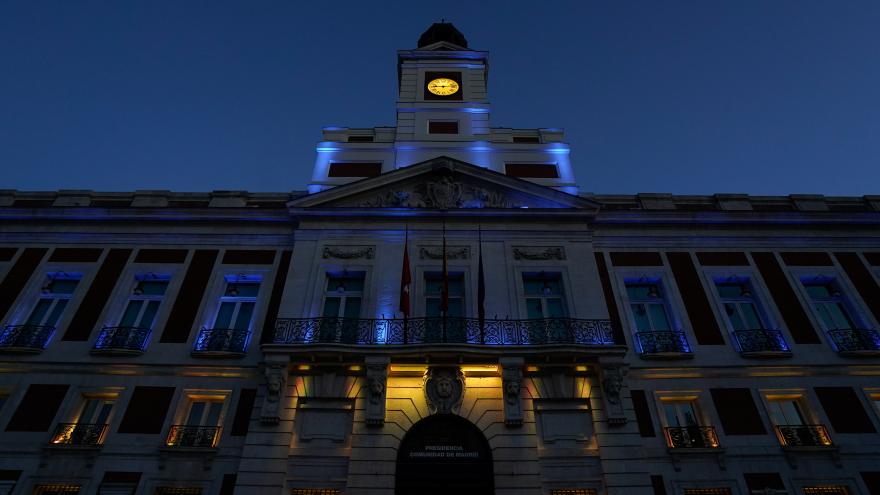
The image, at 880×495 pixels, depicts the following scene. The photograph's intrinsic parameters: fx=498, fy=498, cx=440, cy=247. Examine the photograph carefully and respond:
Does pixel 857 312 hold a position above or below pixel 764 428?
above

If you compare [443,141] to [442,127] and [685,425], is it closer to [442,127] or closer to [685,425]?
[442,127]

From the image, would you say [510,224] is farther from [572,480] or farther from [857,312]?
[857,312]

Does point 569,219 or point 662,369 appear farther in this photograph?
point 569,219

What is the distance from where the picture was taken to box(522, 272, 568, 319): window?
552 inches

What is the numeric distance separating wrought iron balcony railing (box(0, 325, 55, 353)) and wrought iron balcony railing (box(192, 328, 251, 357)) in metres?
4.14

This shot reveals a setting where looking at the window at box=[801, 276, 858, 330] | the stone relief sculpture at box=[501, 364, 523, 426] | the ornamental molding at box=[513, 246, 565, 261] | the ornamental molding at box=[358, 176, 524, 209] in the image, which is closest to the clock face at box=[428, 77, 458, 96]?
the ornamental molding at box=[358, 176, 524, 209]

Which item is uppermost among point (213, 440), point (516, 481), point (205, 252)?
point (205, 252)

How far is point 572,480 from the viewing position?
1125 centimetres

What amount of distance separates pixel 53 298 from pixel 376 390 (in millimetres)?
10382

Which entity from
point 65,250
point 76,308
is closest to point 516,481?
point 76,308

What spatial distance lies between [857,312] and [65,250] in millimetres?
23749

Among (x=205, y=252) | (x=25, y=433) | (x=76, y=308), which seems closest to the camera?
(x=25, y=433)

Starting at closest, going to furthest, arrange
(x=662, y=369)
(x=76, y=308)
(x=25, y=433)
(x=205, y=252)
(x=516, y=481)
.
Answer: (x=516, y=481), (x=25, y=433), (x=662, y=369), (x=76, y=308), (x=205, y=252)

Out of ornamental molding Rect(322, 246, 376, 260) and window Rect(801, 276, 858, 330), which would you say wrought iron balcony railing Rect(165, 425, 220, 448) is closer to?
ornamental molding Rect(322, 246, 376, 260)
